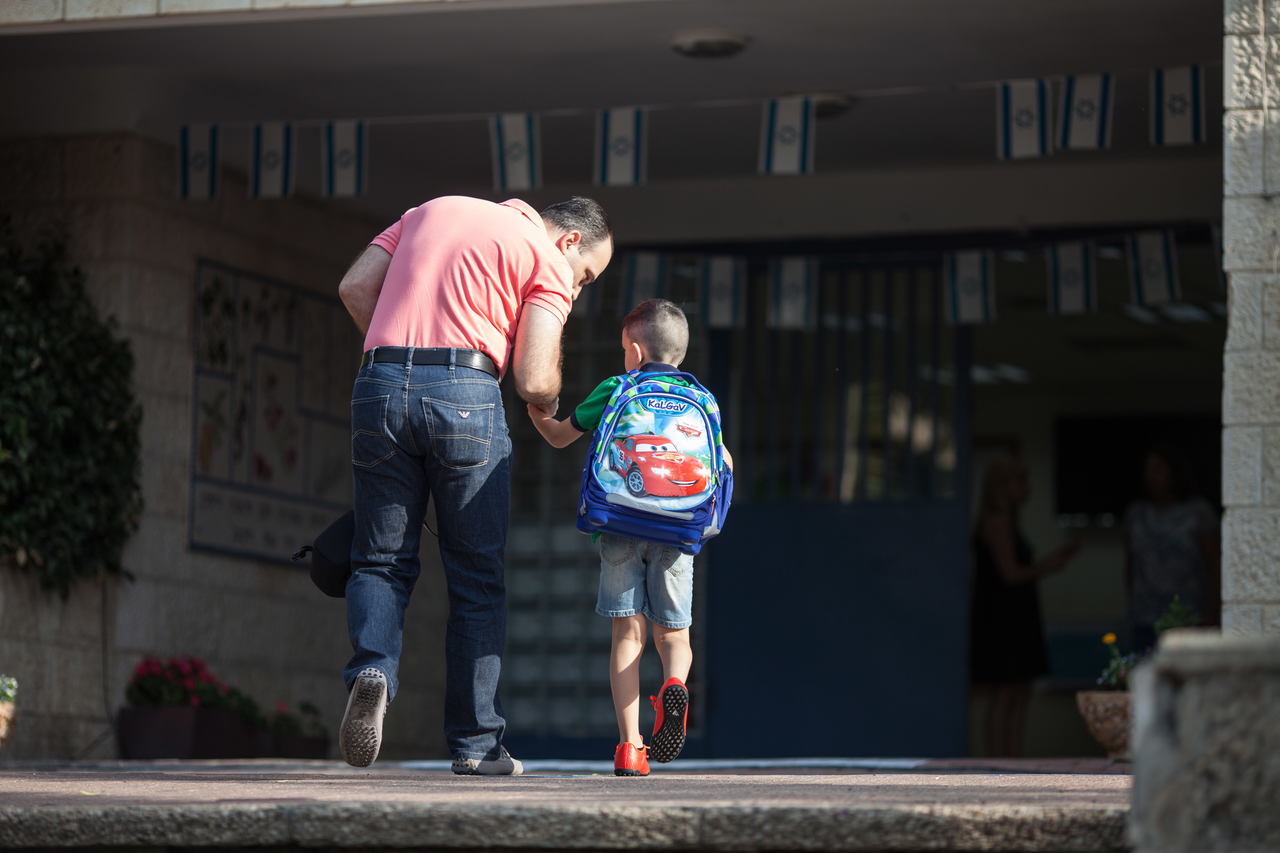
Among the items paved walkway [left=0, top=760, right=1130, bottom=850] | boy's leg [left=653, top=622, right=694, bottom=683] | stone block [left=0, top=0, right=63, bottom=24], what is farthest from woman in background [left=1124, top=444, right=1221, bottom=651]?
paved walkway [left=0, top=760, right=1130, bottom=850]

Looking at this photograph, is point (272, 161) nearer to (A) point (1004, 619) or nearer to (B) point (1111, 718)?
(A) point (1004, 619)

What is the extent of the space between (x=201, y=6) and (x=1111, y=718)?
4229 millimetres

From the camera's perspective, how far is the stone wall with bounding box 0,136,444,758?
8.12m

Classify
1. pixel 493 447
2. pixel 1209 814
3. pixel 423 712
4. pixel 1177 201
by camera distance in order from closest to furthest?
pixel 1209 814 → pixel 493 447 → pixel 1177 201 → pixel 423 712

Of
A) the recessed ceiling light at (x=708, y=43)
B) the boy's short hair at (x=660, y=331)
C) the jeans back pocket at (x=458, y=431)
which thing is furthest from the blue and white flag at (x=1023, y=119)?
the jeans back pocket at (x=458, y=431)

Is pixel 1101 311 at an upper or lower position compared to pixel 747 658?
upper

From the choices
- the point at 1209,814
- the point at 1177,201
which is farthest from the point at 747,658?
the point at 1209,814

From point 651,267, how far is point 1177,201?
2645 mm

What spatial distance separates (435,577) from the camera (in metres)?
10.6

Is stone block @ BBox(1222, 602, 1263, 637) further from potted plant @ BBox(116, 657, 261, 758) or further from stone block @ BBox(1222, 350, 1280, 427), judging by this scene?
potted plant @ BBox(116, 657, 261, 758)

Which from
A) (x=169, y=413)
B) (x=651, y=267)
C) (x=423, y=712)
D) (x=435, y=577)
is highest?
(x=651, y=267)

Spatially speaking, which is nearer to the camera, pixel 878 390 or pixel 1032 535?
pixel 878 390

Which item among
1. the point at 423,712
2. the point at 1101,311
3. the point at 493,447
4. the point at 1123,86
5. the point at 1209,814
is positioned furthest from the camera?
the point at 1101,311

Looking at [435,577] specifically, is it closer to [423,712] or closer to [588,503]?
[423,712]
